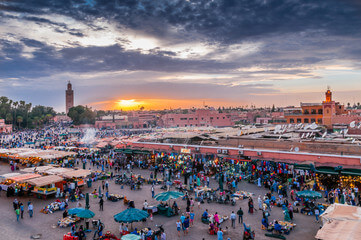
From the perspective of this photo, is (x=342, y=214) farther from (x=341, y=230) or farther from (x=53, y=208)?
(x=53, y=208)

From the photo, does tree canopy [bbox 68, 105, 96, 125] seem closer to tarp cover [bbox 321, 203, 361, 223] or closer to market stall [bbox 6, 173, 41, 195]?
market stall [bbox 6, 173, 41, 195]

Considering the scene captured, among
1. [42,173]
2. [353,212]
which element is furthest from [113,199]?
[353,212]

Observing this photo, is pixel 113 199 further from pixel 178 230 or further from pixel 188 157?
pixel 188 157

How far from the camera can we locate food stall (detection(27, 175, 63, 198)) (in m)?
18.3

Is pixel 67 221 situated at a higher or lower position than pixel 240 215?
lower

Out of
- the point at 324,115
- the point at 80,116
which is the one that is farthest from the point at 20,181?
the point at 80,116

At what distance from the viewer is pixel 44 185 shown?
18.7 meters

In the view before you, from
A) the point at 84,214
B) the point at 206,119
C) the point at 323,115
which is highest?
the point at 323,115

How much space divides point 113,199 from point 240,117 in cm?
10225

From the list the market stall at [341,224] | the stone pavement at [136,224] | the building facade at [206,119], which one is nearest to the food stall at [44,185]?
the stone pavement at [136,224]

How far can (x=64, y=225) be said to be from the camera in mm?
13828

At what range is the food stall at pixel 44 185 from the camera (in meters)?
18.3

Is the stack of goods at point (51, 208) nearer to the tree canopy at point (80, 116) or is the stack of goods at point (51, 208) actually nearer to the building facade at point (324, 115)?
the building facade at point (324, 115)

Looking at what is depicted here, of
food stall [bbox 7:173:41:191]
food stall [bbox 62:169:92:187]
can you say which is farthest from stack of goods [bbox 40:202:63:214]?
food stall [bbox 7:173:41:191]
